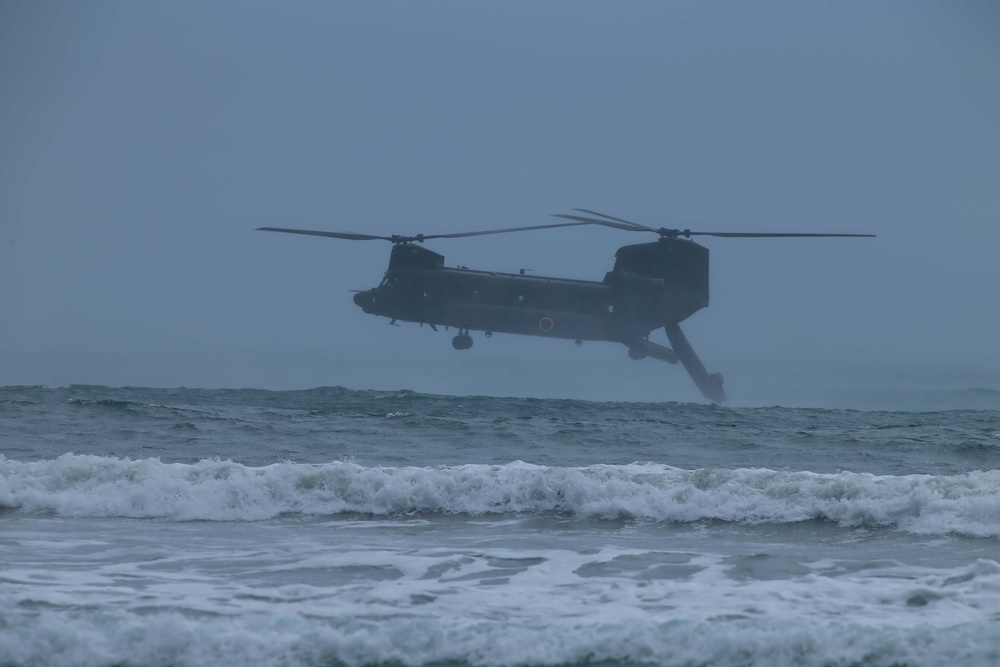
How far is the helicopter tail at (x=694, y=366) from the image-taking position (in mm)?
27820

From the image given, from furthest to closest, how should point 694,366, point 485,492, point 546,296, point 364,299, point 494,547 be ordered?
point 694,366, point 546,296, point 364,299, point 485,492, point 494,547

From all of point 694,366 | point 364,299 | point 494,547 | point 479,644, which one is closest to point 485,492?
point 494,547

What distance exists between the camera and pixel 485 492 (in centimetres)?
1112

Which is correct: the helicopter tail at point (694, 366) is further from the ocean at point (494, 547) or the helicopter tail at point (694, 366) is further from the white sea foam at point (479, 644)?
the white sea foam at point (479, 644)

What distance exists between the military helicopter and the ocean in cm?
751

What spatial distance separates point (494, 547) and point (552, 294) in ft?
54.5

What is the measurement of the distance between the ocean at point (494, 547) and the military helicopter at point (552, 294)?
7.51m

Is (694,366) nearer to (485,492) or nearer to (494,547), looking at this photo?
(485,492)

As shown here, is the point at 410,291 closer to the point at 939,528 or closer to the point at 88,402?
the point at 88,402

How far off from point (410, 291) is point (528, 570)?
56.1ft

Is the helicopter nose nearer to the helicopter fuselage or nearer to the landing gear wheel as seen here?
the helicopter fuselage

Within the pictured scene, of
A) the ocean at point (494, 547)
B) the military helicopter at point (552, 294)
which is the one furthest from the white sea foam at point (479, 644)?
the military helicopter at point (552, 294)

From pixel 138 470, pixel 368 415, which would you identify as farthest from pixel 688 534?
pixel 368 415

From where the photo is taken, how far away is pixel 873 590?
287 inches
